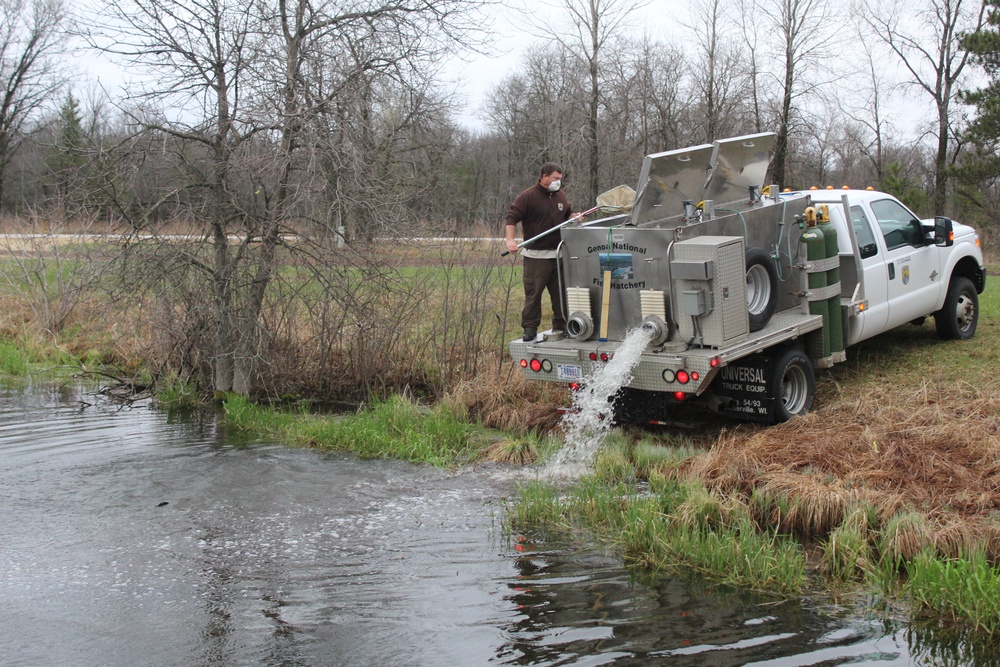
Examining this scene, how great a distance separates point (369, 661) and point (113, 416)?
7729mm

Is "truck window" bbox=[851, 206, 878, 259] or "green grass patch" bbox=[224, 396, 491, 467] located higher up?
"truck window" bbox=[851, 206, 878, 259]

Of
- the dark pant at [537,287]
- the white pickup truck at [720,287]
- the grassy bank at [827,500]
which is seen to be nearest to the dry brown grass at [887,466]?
the grassy bank at [827,500]

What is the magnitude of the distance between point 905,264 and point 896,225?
451 millimetres

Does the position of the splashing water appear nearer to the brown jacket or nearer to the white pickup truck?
the white pickup truck

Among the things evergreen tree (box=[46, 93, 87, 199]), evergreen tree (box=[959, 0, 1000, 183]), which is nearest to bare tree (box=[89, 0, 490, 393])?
evergreen tree (box=[46, 93, 87, 199])

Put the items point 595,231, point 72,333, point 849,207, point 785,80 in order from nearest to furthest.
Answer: point 595,231, point 849,207, point 72,333, point 785,80

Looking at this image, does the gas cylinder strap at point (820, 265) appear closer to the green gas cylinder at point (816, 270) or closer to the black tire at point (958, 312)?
the green gas cylinder at point (816, 270)

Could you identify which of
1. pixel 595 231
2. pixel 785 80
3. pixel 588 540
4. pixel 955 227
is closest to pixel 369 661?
pixel 588 540

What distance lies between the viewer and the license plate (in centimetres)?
905

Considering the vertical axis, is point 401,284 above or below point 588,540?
above

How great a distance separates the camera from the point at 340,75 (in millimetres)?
11695

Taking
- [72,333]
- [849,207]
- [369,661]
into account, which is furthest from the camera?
[72,333]

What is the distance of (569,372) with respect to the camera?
9102 millimetres

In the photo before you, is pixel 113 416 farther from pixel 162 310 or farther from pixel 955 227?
pixel 955 227
